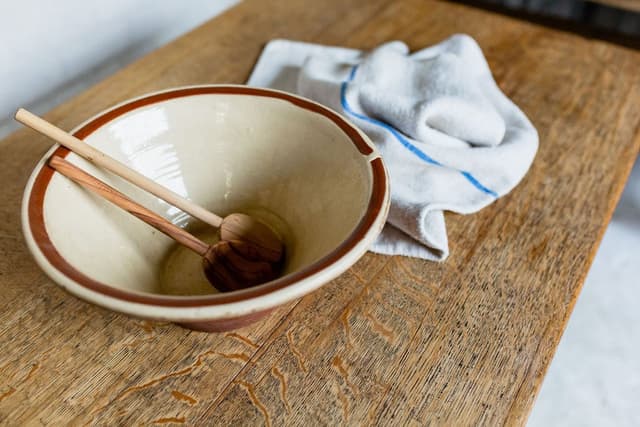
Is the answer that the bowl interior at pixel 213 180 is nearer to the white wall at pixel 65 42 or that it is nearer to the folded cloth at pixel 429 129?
the folded cloth at pixel 429 129

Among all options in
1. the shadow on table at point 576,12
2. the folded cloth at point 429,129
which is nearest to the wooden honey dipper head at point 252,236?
the folded cloth at point 429,129

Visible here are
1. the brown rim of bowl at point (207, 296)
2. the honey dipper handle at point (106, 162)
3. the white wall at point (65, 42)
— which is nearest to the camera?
the brown rim of bowl at point (207, 296)

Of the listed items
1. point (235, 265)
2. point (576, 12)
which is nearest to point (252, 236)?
point (235, 265)

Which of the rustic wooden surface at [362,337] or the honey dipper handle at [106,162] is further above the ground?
the honey dipper handle at [106,162]

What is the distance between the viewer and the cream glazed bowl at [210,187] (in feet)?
1.53

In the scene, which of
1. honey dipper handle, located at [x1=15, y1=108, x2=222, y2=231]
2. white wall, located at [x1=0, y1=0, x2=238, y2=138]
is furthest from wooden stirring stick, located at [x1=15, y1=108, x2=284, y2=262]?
white wall, located at [x1=0, y1=0, x2=238, y2=138]

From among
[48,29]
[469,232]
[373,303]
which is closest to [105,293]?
[373,303]

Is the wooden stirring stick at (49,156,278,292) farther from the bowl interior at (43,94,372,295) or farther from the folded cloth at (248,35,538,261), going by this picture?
the folded cloth at (248,35,538,261)

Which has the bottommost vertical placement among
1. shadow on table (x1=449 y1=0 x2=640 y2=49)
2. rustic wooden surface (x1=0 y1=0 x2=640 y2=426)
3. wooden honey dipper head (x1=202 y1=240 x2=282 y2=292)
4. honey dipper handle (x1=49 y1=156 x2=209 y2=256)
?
shadow on table (x1=449 y1=0 x2=640 y2=49)

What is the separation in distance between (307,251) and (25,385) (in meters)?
0.26

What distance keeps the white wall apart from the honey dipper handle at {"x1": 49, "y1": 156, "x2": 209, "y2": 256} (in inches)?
22.5

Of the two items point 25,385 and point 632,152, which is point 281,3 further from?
point 25,385

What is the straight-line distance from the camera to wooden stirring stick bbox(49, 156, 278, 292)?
515mm

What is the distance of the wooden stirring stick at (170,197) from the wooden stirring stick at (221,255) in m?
0.01
